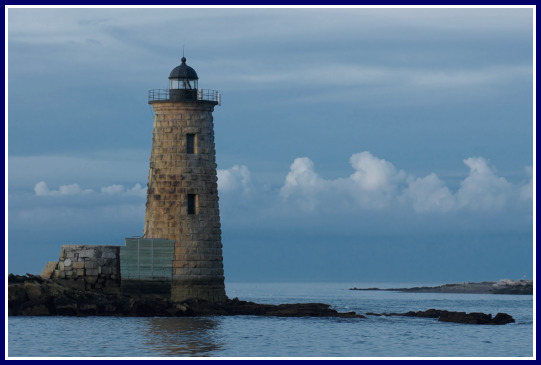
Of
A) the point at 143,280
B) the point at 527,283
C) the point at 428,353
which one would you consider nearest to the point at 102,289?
the point at 143,280

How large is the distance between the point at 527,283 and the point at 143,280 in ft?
222

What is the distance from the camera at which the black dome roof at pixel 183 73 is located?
4378 cm

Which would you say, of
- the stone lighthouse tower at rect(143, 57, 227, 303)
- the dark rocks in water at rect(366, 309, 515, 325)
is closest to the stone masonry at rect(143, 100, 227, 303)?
the stone lighthouse tower at rect(143, 57, 227, 303)

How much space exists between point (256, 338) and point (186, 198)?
882cm

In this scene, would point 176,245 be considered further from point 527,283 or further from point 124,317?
point 527,283

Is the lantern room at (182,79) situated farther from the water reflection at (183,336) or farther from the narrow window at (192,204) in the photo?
the water reflection at (183,336)

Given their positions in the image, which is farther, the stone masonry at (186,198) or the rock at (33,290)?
the stone masonry at (186,198)

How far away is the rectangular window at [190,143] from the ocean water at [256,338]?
6.57 m

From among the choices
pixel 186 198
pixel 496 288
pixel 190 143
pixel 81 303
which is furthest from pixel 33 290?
pixel 496 288

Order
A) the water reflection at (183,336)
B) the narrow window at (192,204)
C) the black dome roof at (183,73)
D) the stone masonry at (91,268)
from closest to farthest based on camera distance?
1. the water reflection at (183,336)
2. the stone masonry at (91,268)
3. the narrow window at (192,204)
4. the black dome roof at (183,73)

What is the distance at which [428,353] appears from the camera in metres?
32.7

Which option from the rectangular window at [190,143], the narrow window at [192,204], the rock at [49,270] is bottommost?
the rock at [49,270]

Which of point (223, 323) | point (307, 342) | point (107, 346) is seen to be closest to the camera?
point (107, 346)

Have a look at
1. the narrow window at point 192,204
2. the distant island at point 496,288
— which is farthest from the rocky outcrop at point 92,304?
the distant island at point 496,288
